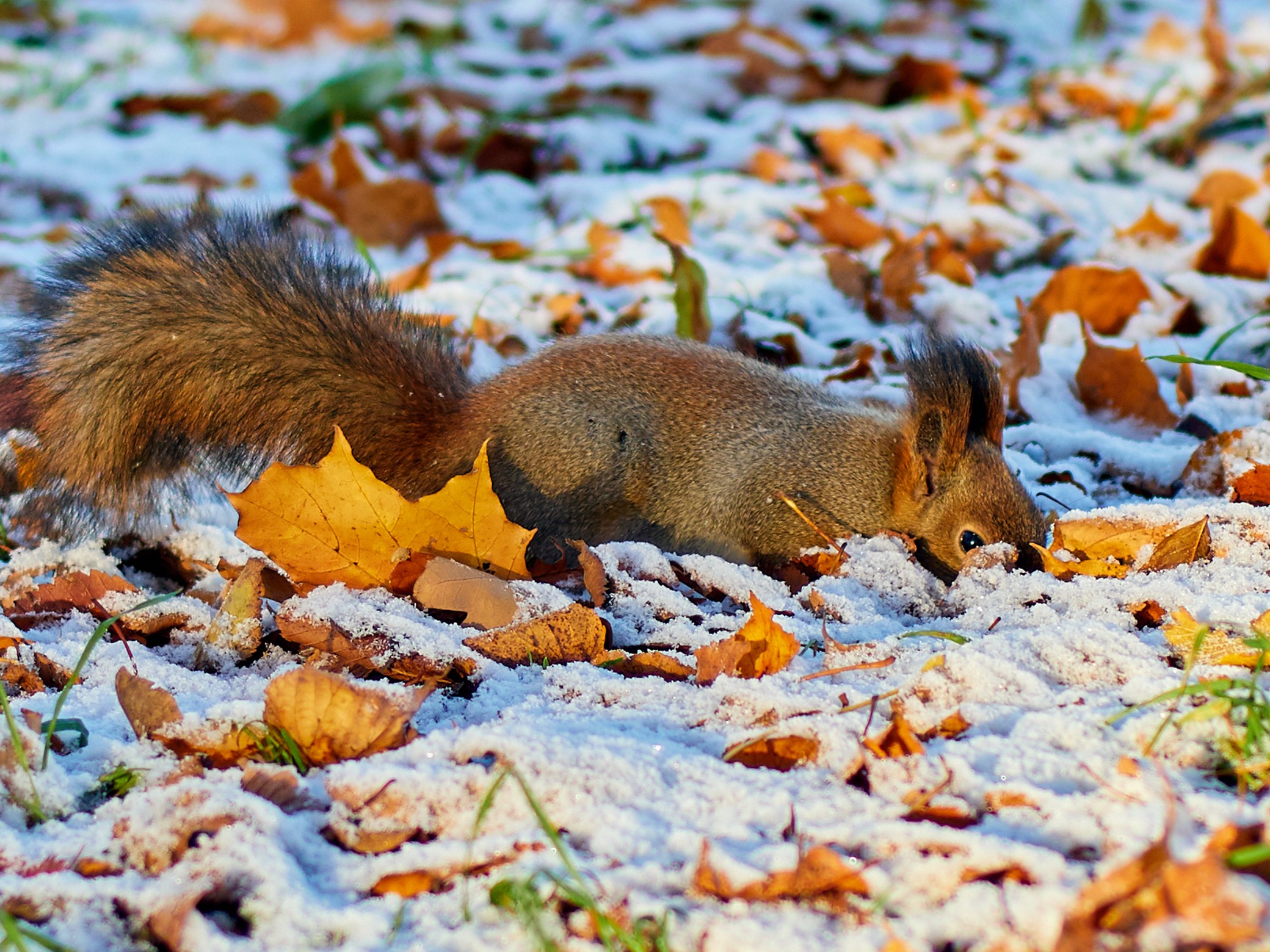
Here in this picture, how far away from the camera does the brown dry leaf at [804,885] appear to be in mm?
1091

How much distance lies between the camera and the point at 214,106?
483 centimetres

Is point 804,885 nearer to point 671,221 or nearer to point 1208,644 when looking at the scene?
point 1208,644

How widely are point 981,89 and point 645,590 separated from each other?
3912 mm

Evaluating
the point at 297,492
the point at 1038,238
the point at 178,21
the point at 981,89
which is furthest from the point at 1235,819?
the point at 178,21

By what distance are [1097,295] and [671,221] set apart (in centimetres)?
127

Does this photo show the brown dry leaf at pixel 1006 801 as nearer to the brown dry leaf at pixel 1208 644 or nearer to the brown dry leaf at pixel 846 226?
the brown dry leaf at pixel 1208 644

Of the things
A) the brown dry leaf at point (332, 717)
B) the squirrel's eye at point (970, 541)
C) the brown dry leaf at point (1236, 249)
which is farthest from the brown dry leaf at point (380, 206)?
the brown dry leaf at point (332, 717)

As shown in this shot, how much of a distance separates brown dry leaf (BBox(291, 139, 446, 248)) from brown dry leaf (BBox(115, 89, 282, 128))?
3.66 feet

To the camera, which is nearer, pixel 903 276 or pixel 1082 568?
pixel 1082 568

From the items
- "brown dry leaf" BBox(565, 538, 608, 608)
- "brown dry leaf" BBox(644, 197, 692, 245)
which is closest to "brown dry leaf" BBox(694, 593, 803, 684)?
"brown dry leaf" BBox(565, 538, 608, 608)

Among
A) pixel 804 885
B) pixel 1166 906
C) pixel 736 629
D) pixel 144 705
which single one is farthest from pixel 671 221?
pixel 1166 906

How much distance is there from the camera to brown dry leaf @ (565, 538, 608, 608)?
75.7 inches

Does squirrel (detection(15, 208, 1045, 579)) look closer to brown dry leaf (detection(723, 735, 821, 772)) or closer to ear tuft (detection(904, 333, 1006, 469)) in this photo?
ear tuft (detection(904, 333, 1006, 469))

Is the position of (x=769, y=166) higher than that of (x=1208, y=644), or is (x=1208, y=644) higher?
(x=769, y=166)
